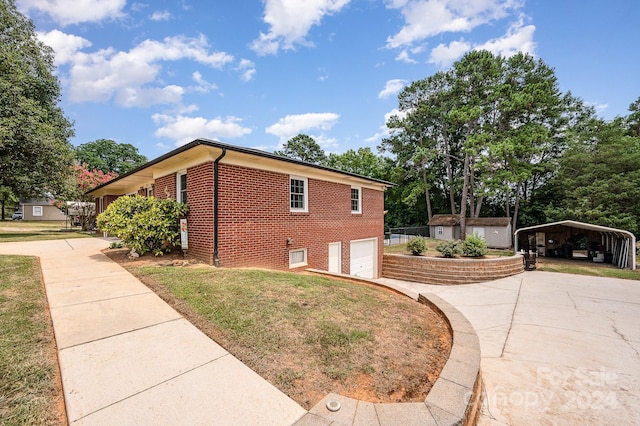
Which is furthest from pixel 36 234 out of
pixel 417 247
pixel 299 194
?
pixel 417 247

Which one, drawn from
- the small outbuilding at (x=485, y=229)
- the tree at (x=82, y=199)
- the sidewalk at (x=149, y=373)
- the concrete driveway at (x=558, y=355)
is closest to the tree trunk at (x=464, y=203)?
the small outbuilding at (x=485, y=229)

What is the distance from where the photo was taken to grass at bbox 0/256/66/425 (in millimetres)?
1891

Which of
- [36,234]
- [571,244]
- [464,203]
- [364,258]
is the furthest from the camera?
[464,203]

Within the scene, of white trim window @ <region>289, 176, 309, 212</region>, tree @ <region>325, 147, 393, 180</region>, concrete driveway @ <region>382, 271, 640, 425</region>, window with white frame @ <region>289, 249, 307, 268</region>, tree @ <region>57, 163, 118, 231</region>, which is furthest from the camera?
tree @ <region>325, 147, 393, 180</region>

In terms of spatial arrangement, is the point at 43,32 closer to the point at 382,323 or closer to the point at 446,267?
the point at 382,323

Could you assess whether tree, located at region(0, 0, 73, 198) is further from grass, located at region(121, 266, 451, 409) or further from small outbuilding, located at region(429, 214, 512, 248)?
small outbuilding, located at region(429, 214, 512, 248)

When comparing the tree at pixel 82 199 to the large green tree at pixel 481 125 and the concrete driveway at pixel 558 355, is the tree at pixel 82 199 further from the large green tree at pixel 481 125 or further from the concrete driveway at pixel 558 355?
the large green tree at pixel 481 125

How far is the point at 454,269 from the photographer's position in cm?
1203

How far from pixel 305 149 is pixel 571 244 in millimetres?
33000

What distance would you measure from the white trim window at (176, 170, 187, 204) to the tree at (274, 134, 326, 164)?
111ft

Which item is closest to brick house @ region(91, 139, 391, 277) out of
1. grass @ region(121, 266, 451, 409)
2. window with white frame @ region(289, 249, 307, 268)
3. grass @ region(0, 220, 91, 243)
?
window with white frame @ region(289, 249, 307, 268)

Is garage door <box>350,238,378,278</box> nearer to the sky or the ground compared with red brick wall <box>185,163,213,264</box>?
nearer to the ground

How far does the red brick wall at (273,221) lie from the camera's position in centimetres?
712

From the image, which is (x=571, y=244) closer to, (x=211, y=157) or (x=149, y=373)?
(x=211, y=157)
